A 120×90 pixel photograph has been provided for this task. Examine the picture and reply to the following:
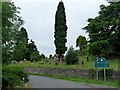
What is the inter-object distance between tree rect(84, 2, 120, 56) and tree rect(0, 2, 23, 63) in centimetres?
2555

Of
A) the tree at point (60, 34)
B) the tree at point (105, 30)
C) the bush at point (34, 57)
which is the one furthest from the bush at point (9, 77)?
the bush at point (34, 57)

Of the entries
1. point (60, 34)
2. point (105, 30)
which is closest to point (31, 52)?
point (60, 34)

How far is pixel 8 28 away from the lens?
65.6ft

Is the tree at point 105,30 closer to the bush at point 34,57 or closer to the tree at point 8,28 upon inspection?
the tree at point 8,28

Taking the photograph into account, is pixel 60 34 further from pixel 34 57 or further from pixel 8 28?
pixel 8 28

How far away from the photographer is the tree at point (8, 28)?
19.7m

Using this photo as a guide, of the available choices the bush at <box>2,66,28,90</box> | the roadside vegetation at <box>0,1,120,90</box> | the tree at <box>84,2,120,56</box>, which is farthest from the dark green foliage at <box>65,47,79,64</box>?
the bush at <box>2,66,28,90</box>

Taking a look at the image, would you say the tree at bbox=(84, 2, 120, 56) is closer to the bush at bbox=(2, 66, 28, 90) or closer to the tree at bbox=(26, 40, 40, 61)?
the bush at bbox=(2, 66, 28, 90)

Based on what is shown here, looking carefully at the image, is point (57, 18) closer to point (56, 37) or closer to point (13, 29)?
point (56, 37)

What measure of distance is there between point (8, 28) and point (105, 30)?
2906cm

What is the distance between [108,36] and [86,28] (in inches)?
137

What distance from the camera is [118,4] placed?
1876 inches

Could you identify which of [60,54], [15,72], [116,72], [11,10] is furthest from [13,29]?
[60,54]

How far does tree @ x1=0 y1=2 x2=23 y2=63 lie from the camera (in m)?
19.7
